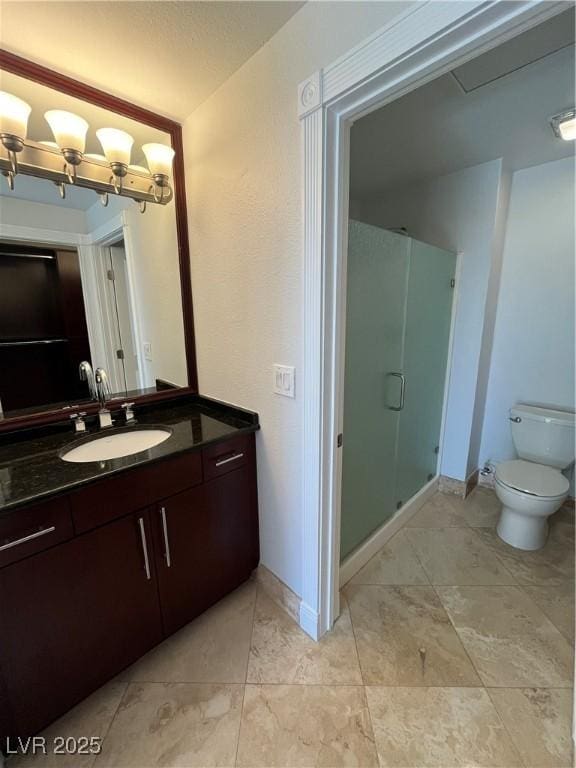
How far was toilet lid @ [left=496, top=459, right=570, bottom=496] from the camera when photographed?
1786 mm

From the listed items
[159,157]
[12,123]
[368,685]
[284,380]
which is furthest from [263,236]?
[368,685]

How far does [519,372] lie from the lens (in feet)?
7.47

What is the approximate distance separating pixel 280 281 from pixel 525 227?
1.93 m

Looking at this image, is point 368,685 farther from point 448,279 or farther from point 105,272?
point 448,279

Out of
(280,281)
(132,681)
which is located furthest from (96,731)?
(280,281)

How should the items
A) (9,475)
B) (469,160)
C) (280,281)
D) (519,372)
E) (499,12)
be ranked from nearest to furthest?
(499,12)
(9,475)
(280,281)
(469,160)
(519,372)

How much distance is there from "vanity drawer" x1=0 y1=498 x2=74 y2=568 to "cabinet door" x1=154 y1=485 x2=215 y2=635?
1.01ft

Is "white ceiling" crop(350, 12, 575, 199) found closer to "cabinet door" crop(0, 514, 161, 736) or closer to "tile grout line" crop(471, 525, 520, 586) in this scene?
"cabinet door" crop(0, 514, 161, 736)

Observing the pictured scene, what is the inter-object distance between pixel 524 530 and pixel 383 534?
815 mm

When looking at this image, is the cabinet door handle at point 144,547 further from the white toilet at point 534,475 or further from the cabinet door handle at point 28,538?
the white toilet at point 534,475

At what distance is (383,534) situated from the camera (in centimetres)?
195

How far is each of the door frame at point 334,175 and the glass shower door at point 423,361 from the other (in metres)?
0.85

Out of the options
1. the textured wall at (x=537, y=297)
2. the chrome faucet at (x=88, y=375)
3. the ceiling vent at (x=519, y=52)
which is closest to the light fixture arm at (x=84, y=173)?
the chrome faucet at (x=88, y=375)

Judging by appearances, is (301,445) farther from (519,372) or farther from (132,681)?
(519,372)
